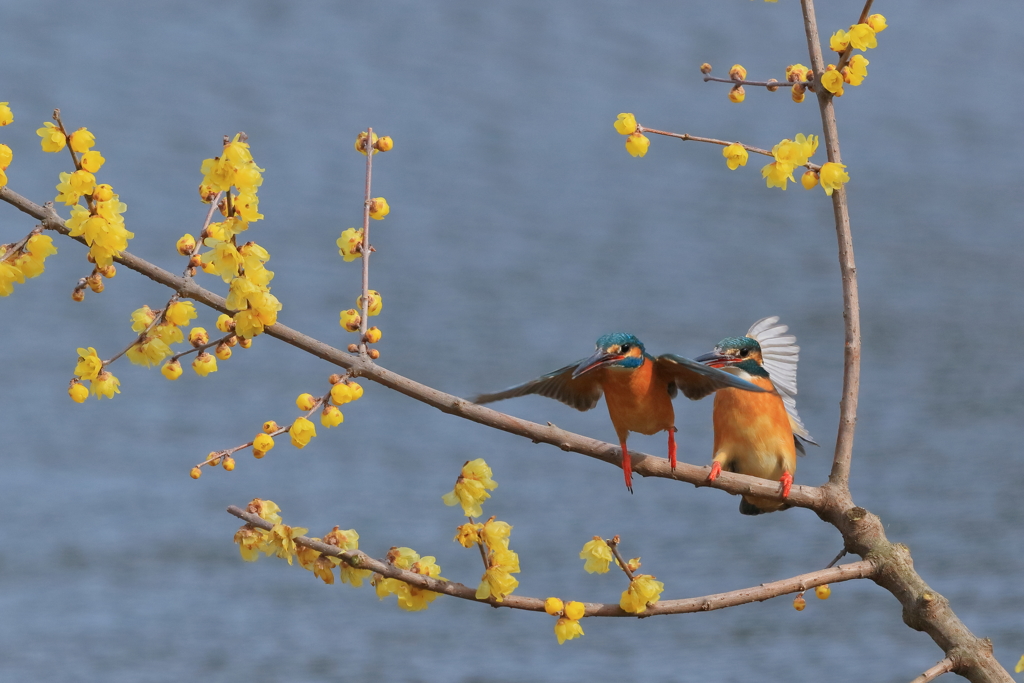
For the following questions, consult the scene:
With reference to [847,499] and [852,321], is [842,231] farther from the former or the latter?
[847,499]

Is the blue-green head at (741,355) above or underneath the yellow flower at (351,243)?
above

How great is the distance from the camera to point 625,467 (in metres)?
0.71

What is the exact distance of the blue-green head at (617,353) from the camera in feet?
2.39

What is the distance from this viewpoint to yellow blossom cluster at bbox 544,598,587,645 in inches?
26.7

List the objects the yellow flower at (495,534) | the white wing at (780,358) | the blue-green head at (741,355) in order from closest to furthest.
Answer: the yellow flower at (495,534), the blue-green head at (741,355), the white wing at (780,358)

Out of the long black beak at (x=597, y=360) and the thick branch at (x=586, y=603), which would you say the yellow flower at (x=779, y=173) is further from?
the thick branch at (x=586, y=603)

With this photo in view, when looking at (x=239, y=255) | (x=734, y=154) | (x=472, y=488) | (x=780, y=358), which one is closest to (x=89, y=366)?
(x=239, y=255)

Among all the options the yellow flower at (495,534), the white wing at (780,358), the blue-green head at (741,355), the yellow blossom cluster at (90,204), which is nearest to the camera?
the yellow blossom cluster at (90,204)

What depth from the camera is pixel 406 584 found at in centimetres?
70

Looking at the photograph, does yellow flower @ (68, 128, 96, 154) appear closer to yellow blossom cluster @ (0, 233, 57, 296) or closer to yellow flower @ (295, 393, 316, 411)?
yellow blossom cluster @ (0, 233, 57, 296)

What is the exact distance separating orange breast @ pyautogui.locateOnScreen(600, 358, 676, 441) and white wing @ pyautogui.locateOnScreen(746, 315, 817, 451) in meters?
Result: 0.30

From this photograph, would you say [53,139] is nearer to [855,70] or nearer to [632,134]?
[632,134]

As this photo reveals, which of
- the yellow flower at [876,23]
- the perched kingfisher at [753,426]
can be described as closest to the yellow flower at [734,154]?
the yellow flower at [876,23]

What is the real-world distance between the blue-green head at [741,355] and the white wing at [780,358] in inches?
3.7
